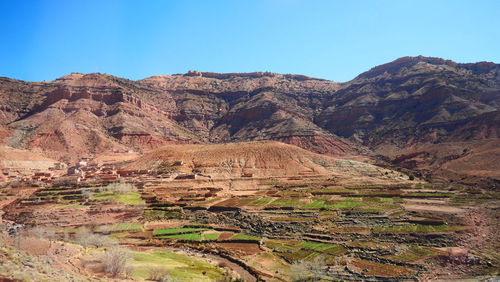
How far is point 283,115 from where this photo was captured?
159 metres

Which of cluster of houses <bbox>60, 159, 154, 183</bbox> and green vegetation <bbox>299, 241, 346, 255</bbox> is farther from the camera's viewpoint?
cluster of houses <bbox>60, 159, 154, 183</bbox>

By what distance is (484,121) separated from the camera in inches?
4402

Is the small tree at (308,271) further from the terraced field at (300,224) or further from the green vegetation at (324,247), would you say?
the green vegetation at (324,247)

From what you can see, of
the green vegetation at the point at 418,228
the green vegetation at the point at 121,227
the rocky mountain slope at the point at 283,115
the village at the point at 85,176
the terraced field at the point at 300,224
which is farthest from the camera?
the rocky mountain slope at the point at 283,115

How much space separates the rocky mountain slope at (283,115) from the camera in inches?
4525

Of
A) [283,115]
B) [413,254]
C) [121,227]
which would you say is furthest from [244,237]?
[283,115]

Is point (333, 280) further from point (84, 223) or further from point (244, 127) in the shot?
point (244, 127)

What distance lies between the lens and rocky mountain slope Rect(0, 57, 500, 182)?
11494 cm

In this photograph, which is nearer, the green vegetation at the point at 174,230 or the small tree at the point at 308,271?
the small tree at the point at 308,271

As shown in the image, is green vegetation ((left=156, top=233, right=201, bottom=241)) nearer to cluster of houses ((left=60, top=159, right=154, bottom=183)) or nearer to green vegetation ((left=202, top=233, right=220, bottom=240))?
green vegetation ((left=202, top=233, right=220, bottom=240))

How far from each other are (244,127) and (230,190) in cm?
9294

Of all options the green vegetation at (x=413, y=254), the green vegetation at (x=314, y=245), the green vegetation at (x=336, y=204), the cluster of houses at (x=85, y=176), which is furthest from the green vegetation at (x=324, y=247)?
the cluster of houses at (x=85, y=176)

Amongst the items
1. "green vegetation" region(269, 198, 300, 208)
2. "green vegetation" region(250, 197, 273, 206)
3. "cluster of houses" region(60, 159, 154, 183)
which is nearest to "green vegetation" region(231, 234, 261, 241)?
"green vegetation" region(269, 198, 300, 208)

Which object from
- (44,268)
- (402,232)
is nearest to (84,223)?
(44,268)
